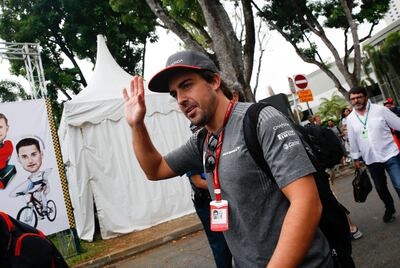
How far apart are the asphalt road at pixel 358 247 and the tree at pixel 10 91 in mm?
16157

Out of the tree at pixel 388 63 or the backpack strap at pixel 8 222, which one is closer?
the backpack strap at pixel 8 222

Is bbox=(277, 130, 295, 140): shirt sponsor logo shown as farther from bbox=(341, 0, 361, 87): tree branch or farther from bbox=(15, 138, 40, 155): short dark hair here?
bbox=(341, 0, 361, 87): tree branch

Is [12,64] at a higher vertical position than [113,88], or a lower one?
higher

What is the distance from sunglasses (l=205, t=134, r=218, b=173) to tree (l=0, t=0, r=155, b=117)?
17.3 meters

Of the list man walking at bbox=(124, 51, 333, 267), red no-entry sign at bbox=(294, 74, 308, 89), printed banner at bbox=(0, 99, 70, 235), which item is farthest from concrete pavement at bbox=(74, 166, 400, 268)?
man walking at bbox=(124, 51, 333, 267)

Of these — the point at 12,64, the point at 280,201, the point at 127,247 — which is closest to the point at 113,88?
the point at 127,247

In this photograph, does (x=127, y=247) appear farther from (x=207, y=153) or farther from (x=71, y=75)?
(x=71, y=75)

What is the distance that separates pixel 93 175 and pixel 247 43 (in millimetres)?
4837

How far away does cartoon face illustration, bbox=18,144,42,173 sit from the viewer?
286 inches

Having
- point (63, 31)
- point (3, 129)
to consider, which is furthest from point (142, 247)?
point (63, 31)

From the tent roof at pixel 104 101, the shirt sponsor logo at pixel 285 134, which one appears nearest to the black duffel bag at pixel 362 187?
the shirt sponsor logo at pixel 285 134

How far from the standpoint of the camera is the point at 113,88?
9.21m

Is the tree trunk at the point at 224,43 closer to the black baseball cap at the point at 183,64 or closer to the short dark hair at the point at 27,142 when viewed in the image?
the short dark hair at the point at 27,142

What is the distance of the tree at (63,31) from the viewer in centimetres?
1817
